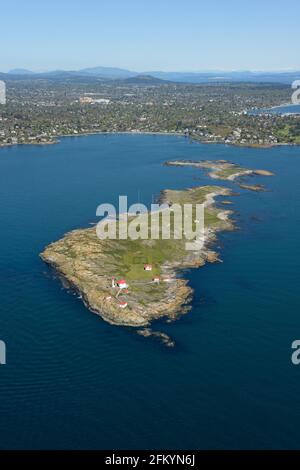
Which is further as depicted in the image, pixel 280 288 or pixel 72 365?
pixel 280 288

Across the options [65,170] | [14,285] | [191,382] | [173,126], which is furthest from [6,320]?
[173,126]

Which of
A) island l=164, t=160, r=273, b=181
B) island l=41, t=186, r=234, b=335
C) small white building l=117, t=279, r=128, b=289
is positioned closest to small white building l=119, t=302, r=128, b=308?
island l=41, t=186, r=234, b=335
